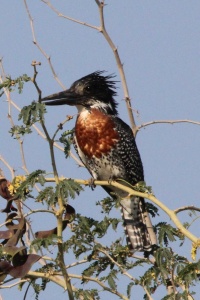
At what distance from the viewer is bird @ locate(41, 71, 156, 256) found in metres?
7.15

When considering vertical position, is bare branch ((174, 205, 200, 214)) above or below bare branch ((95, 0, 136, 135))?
below

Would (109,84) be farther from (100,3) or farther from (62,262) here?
(62,262)

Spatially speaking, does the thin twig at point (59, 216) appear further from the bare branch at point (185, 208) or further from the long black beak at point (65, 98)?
the long black beak at point (65, 98)

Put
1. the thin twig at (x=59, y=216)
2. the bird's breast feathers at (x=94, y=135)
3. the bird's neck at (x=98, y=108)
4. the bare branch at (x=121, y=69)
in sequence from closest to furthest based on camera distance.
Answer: the thin twig at (x=59, y=216), the bare branch at (x=121, y=69), the bird's breast feathers at (x=94, y=135), the bird's neck at (x=98, y=108)

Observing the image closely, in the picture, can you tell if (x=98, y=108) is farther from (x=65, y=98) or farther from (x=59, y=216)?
(x=59, y=216)

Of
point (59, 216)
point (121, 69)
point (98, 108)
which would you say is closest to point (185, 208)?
point (59, 216)

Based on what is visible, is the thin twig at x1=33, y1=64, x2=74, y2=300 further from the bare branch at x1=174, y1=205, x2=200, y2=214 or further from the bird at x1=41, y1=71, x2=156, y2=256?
the bird at x1=41, y1=71, x2=156, y2=256

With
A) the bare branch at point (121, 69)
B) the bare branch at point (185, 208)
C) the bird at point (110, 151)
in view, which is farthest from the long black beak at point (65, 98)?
the bare branch at point (185, 208)

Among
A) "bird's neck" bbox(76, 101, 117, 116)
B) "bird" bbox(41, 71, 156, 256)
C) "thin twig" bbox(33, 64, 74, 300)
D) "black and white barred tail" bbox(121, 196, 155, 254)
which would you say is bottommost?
"thin twig" bbox(33, 64, 74, 300)

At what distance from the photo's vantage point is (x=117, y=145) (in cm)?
727

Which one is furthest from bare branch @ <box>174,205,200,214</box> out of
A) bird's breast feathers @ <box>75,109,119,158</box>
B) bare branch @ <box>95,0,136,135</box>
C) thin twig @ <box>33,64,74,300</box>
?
bird's breast feathers @ <box>75,109,119,158</box>

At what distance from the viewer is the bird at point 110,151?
23.5 feet

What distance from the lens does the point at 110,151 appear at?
725 cm

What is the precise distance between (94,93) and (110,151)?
2.51ft
